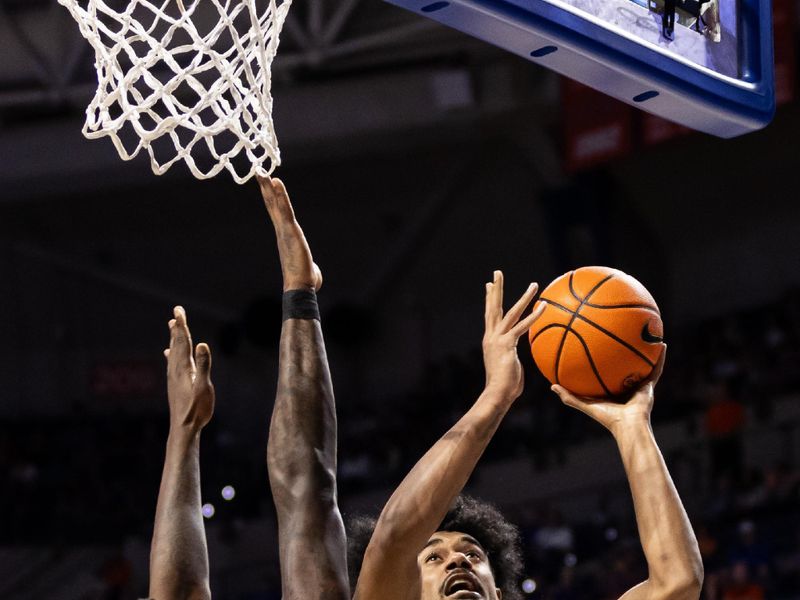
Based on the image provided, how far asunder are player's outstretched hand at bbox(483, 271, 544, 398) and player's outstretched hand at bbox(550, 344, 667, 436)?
21cm

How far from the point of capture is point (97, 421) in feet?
42.4

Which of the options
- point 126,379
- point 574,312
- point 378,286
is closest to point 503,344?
point 574,312

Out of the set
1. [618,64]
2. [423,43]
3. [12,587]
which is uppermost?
[618,64]

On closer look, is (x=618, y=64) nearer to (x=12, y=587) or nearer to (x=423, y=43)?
(x=423, y=43)

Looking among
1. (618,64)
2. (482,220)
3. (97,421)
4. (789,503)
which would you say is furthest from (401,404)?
(618,64)

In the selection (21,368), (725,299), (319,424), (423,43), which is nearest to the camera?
(319,424)

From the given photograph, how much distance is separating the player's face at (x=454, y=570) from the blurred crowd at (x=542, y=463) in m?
4.60

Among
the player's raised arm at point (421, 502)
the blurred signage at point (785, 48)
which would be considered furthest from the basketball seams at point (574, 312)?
the blurred signage at point (785, 48)

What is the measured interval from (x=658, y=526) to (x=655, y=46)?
1045 mm

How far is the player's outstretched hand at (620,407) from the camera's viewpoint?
7.41 ft

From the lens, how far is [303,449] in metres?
2.39

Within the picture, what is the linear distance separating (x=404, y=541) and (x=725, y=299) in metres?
9.83

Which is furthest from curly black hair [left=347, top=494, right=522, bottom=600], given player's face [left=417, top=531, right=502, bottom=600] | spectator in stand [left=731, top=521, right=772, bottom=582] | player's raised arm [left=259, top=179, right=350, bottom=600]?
spectator in stand [left=731, top=521, right=772, bottom=582]

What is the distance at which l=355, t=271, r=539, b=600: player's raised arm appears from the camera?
198 centimetres
